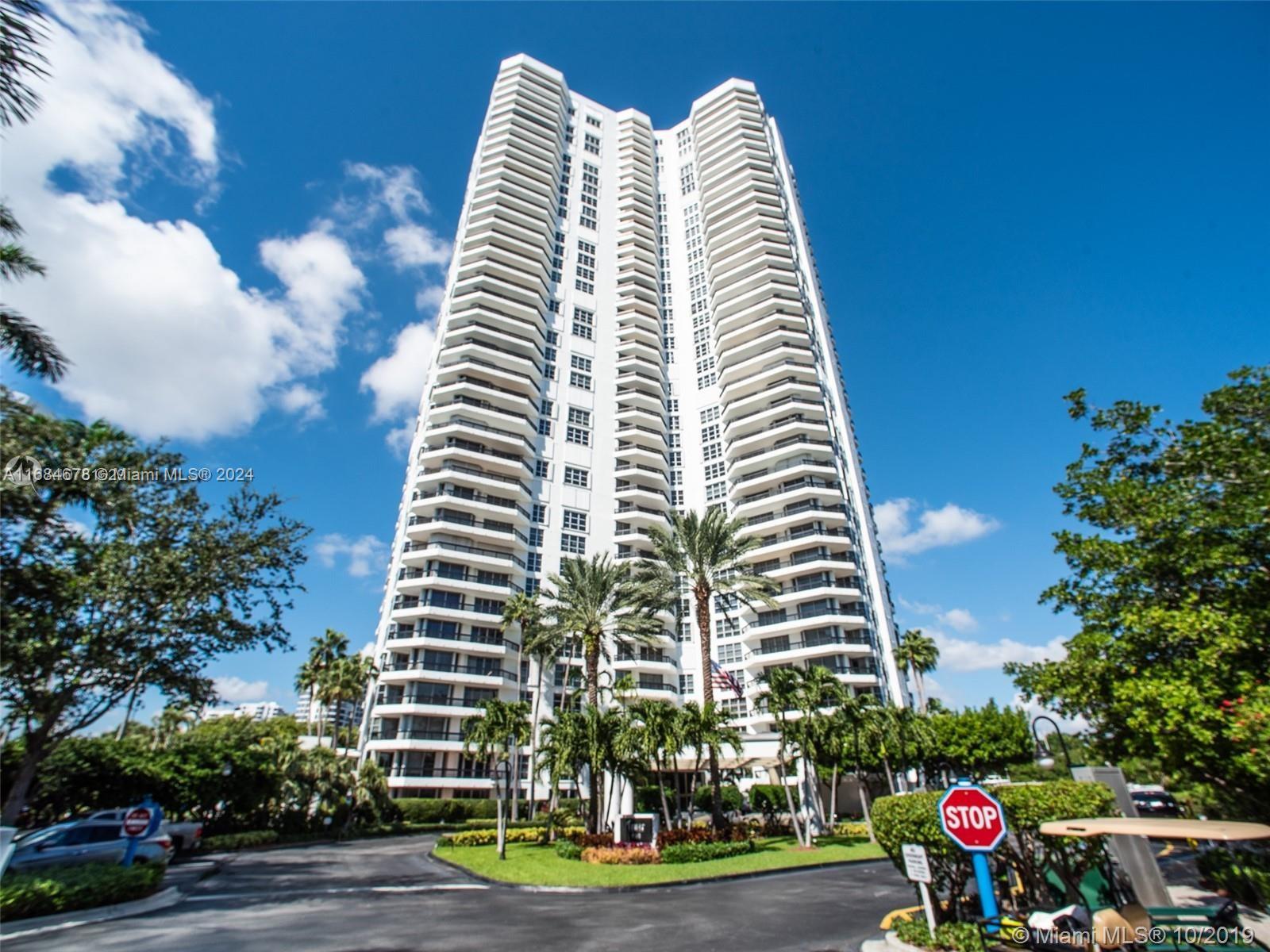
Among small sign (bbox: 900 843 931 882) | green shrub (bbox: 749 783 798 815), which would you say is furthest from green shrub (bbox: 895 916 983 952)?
green shrub (bbox: 749 783 798 815)

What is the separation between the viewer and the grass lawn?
2016cm

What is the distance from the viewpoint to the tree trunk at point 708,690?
28.2m

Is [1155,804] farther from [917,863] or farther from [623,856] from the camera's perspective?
[917,863]

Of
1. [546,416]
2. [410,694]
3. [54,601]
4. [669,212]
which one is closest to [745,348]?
[546,416]

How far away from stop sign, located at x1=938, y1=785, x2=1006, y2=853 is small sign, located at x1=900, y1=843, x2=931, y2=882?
1911mm

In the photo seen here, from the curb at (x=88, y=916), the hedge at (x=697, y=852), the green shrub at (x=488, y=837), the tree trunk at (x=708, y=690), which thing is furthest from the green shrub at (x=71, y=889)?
the tree trunk at (x=708, y=690)

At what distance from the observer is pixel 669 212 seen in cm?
8906

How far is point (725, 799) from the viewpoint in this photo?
47.5 metres

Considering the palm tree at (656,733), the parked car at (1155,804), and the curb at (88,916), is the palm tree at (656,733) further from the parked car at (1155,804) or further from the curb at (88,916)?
the parked car at (1155,804)

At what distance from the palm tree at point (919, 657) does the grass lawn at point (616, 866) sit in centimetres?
3071

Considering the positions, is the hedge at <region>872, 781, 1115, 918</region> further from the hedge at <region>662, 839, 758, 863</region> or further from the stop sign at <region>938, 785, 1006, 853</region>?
the hedge at <region>662, 839, 758, 863</region>

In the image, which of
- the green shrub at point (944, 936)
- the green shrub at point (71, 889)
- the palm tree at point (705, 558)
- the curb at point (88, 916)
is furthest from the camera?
the palm tree at point (705, 558)

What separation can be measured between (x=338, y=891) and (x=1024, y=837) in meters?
19.0

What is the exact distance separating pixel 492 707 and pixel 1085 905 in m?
25.3
